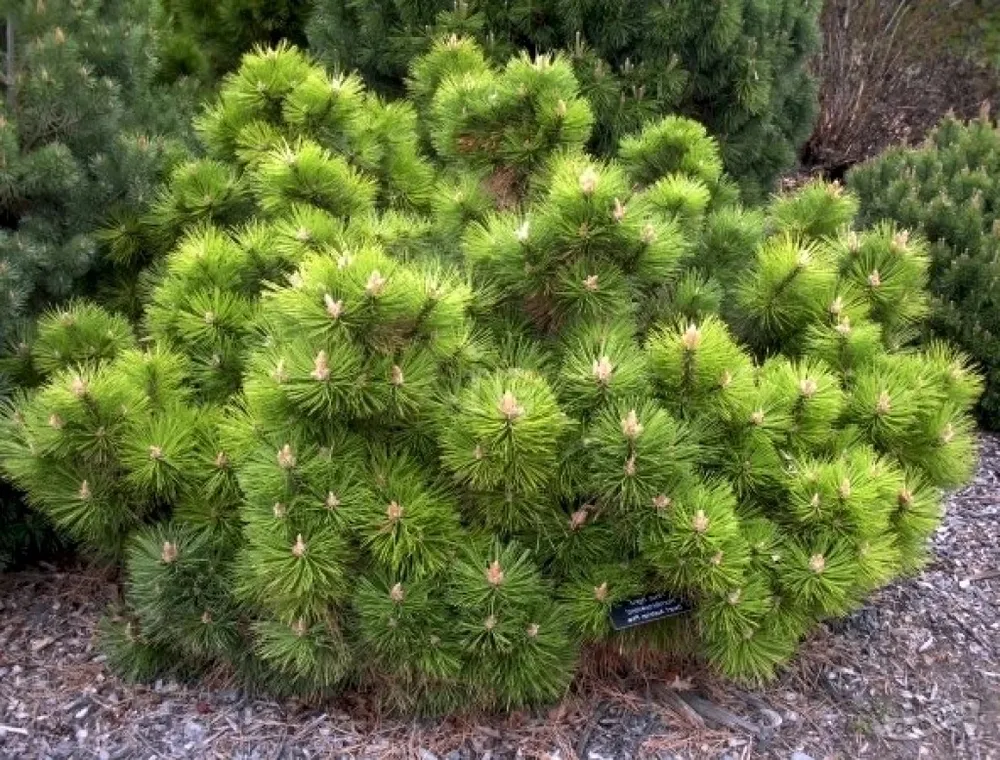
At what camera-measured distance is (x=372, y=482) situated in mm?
2172

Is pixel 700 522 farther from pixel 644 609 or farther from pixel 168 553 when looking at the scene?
pixel 168 553

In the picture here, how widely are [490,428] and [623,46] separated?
90.9 inches

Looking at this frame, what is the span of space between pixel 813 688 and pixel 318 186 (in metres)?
1.83

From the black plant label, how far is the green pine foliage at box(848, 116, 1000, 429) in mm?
2231

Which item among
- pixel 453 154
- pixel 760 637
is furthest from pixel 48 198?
pixel 760 637

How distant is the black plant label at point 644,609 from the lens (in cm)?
228

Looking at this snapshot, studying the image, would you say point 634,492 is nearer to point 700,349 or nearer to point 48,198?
point 700,349

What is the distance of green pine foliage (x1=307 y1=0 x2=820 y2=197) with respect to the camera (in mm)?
3756

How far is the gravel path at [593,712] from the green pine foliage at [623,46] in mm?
1988

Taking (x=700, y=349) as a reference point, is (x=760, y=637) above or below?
below

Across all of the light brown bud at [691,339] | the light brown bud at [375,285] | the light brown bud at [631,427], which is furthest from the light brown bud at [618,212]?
the light brown bud at [375,285]

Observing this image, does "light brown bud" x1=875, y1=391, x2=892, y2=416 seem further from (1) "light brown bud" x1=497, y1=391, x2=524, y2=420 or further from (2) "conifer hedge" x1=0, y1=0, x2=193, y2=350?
(2) "conifer hedge" x1=0, y1=0, x2=193, y2=350

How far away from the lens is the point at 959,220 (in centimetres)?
408

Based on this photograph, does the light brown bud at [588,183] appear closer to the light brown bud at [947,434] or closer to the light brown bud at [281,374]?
the light brown bud at [281,374]
